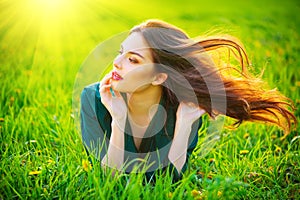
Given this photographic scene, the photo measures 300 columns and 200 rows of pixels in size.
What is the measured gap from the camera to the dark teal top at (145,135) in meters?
2.56

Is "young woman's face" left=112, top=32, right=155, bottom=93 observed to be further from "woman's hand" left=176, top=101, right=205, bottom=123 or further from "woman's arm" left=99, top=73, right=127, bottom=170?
"woman's hand" left=176, top=101, right=205, bottom=123

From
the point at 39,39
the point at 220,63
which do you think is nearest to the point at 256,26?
the point at 39,39

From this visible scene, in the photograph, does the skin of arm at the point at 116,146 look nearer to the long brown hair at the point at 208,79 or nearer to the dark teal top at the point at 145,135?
the dark teal top at the point at 145,135

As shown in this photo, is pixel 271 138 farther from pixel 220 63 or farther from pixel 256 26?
pixel 256 26

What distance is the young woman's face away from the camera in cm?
238

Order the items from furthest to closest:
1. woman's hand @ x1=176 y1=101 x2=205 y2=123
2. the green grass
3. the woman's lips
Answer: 1. woman's hand @ x1=176 y1=101 x2=205 y2=123
2. the woman's lips
3. the green grass

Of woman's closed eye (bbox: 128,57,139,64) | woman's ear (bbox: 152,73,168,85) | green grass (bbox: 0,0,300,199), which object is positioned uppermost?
woman's closed eye (bbox: 128,57,139,64)

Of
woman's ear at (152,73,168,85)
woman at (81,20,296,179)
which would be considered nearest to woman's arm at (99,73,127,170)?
woman at (81,20,296,179)

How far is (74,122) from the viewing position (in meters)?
3.12

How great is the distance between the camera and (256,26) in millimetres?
6504

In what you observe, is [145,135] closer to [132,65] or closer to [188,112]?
[188,112]

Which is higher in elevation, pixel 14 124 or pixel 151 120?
pixel 151 120

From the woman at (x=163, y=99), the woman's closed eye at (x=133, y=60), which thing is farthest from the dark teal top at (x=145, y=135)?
the woman's closed eye at (x=133, y=60)

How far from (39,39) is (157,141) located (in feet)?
11.6
